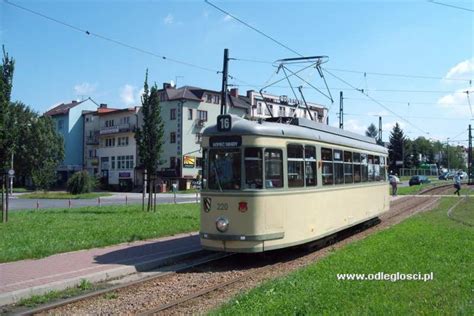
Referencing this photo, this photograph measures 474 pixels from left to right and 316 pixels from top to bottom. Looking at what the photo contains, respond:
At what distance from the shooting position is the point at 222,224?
1070 cm

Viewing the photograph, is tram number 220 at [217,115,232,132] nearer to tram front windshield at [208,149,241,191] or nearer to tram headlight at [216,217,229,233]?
tram front windshield at [208,149,241,191]

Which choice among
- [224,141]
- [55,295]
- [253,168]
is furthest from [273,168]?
[55,295]

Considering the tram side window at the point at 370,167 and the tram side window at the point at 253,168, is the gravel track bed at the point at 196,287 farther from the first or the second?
the tram side window at the point at 370,167

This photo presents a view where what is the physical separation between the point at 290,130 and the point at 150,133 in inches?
469

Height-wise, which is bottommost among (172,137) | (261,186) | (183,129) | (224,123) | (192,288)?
(192,288)

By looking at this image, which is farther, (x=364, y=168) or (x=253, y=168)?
(x=364, y=168)

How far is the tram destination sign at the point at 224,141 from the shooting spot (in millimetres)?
10883

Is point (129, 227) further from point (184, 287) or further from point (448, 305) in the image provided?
point (448, 305)

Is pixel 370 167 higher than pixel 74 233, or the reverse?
pixel 370 167

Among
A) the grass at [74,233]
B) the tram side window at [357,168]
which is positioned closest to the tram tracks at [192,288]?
the grass at [74,233]

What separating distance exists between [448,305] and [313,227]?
5.88 m

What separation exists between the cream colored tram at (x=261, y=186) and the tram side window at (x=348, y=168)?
2.05m

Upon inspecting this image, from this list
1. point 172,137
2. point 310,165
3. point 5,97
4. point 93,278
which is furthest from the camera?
point 172,137

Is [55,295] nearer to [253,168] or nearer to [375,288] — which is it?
[253,168]
